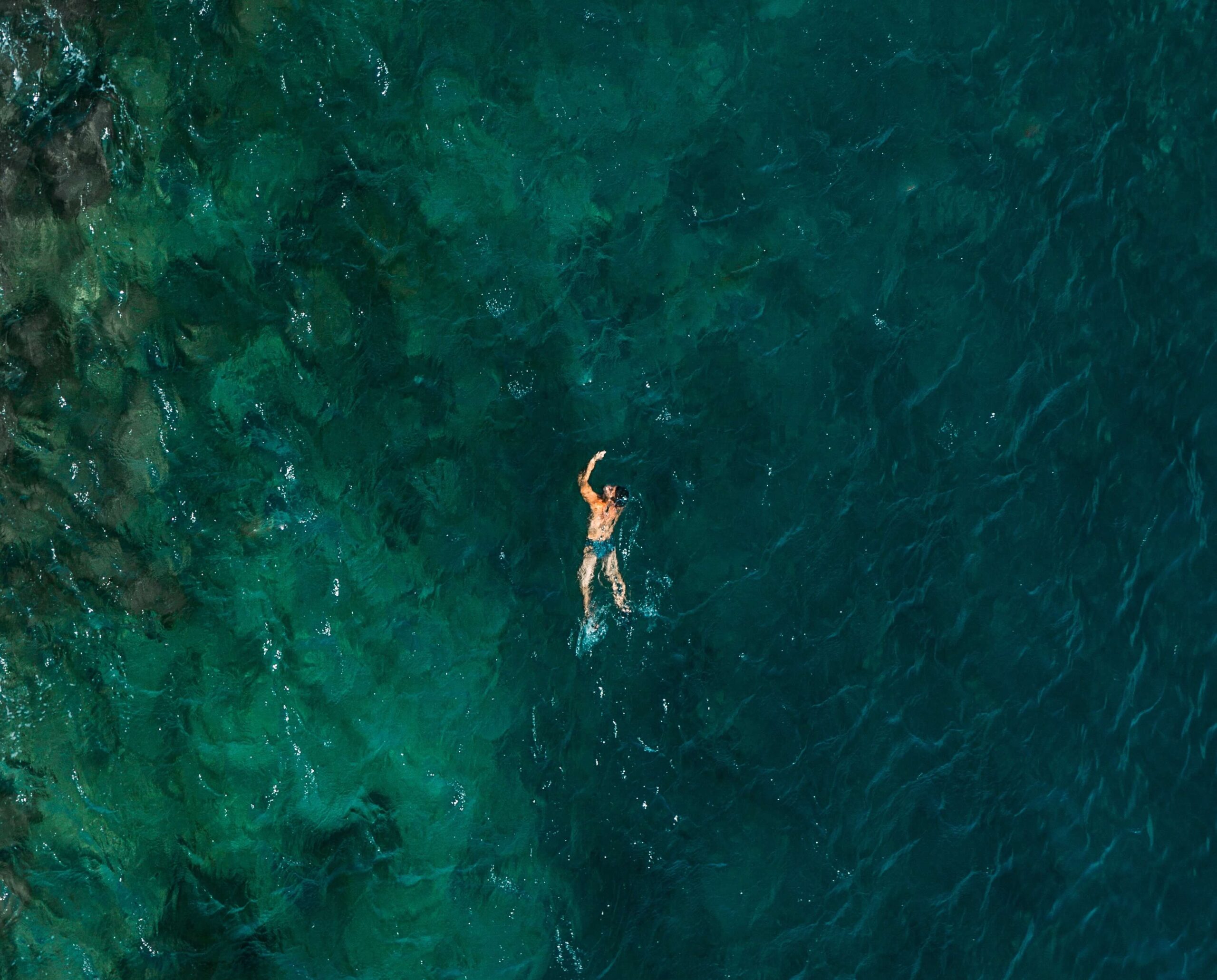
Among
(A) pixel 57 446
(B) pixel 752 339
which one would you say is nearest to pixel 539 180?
(B) pixel 752 339

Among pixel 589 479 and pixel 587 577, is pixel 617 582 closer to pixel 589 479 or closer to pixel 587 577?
pixel 587 577

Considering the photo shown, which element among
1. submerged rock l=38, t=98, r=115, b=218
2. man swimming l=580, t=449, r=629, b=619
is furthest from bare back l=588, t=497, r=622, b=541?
submerged rock l=38, t=98, r=115, b=218

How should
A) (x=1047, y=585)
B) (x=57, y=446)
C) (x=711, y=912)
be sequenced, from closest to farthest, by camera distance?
(x=57, y=446) → (x=711, y=912) → (x=1047, y=585)

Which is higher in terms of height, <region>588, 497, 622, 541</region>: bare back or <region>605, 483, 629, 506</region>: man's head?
<region>605, 483, 629, 506</region>: man's head

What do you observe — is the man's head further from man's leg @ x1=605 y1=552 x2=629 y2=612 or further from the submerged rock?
the submerged rock

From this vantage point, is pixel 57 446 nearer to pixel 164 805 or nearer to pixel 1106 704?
pixel 164 805

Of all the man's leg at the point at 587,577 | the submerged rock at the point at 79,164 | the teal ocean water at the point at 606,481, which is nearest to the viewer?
the submerged rock at the point at 79,164

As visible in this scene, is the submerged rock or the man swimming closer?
the submerged rock

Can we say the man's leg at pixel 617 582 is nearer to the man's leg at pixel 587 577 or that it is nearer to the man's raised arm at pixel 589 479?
the man's leg at pixel 587 577

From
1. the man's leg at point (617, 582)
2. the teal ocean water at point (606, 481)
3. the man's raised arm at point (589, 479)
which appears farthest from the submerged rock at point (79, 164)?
the man's leg at point (617, 582)
